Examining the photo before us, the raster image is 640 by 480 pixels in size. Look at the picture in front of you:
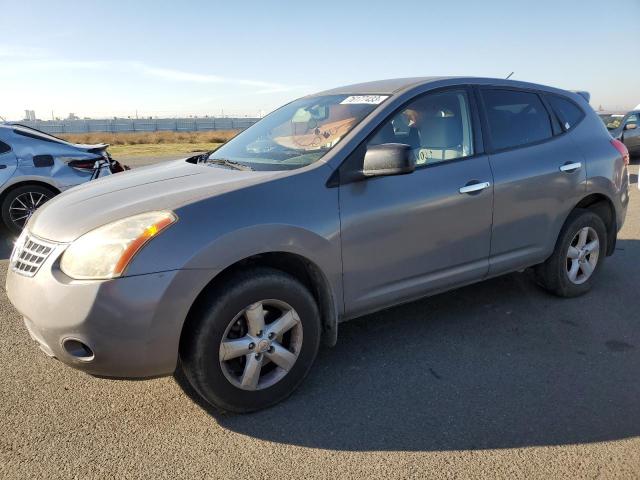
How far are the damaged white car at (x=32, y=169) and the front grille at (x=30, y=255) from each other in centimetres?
439

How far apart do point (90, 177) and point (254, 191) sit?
5020 millimetres

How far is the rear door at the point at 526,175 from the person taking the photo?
3.72 m

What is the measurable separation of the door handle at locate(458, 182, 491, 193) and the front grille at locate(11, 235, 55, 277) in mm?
2463

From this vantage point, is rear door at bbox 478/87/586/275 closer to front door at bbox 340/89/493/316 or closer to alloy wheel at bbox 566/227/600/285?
front door at bbox 340/89/493/316

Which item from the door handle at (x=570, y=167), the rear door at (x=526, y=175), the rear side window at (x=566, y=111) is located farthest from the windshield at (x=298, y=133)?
the rear side window at (x=566, y=111)

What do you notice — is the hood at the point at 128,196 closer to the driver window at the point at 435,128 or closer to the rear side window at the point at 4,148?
the driver window at the point at 435,128

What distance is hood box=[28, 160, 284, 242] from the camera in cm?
265

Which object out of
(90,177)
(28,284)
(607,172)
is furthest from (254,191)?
(90,177)

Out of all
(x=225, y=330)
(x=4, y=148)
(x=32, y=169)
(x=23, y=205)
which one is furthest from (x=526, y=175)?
(x=4, y=148)

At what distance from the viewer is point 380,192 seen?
3.10 meters

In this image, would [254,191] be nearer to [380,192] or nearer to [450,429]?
[380,192]

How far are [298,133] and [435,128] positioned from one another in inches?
37.2

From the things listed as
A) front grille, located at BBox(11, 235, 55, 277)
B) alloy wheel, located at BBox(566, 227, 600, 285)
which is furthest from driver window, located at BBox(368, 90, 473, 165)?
front grille, located at BBox(11, 235, 55, 277)

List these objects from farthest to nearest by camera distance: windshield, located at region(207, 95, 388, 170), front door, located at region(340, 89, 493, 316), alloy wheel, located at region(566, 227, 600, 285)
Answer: alloy wheel, located at region(566, 227, 600, 285) < windshield, located at region(207, 95, 388, 170) < front door, located at region(340, 89, 493, 316)
